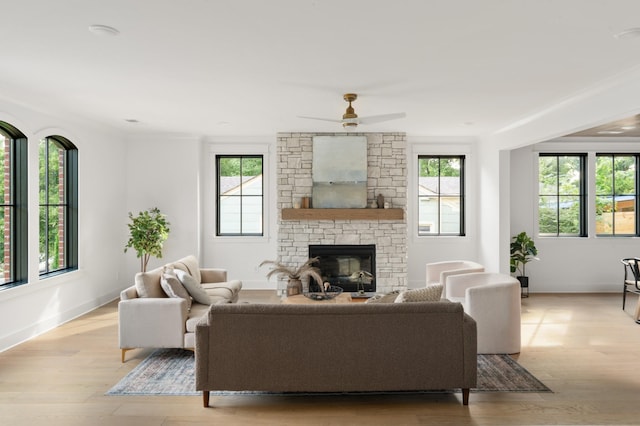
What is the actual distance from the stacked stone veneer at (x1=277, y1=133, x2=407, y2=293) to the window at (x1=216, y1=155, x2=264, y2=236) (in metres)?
0.68

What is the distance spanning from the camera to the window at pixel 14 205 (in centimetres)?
515

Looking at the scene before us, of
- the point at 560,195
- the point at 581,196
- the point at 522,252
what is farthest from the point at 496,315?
the point at 581,196

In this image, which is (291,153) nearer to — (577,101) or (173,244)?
(173,244)

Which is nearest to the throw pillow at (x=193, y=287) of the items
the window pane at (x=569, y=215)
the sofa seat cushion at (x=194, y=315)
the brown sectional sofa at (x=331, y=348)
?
the sofa seat cushion at (x=194, y=315)

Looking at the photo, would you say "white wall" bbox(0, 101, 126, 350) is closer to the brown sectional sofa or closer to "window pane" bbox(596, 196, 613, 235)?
the brown sectional sofa

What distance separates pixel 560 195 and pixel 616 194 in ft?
3.13

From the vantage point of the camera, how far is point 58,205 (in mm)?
6148

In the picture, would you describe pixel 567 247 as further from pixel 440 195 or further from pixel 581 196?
pixel 440 195

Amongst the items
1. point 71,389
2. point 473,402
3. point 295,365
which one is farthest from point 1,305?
point 473,402

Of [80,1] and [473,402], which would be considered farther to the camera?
[473,402]

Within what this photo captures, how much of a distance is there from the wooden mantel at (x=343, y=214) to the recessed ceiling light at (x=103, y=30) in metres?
4.59

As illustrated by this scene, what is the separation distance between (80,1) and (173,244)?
5491mm

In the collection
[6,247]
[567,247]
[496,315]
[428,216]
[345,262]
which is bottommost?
[496,315]

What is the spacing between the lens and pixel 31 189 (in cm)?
532
